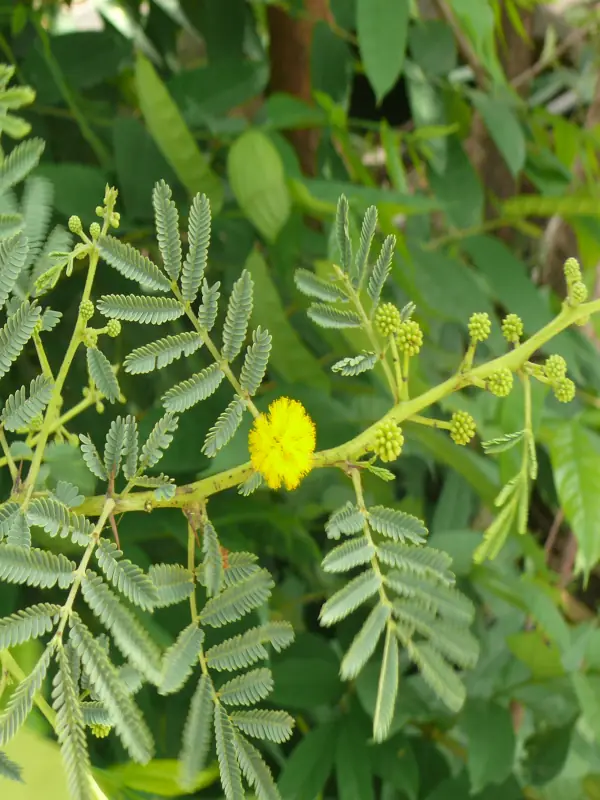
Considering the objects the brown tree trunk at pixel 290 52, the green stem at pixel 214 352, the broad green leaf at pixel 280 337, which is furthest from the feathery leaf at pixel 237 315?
the brown tree trunk at pixel 290 52

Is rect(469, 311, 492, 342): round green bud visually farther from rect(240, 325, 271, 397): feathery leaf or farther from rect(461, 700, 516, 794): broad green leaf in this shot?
rect(461, 700, 516, 794): broad green leaf

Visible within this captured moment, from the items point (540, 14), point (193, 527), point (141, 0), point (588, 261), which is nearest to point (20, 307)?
point (193, 527)

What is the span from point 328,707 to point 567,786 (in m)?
0.18

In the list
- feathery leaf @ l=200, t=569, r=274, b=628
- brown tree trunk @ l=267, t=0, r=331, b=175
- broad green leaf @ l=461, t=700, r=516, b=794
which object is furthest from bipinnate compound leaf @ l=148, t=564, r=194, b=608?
brown tree trunk @ l=267, t=0, r=331, b=175

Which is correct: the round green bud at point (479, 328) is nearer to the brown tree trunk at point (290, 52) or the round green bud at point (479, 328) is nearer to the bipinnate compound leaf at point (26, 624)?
the bipinnate compound leaf at point (26, 624)

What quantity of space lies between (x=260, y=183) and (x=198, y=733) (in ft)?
0.81

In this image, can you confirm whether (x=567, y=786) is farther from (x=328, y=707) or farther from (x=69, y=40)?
(x=69, y=40)

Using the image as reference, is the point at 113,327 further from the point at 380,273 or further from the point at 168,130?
the point at 168,130

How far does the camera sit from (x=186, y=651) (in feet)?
0.55

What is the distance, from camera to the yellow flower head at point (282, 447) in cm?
16

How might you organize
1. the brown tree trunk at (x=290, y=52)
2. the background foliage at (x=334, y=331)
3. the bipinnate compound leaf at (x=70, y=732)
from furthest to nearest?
the brown tree trunk at (x=290, y=52) → the background foliage at (x=334, y=331) → the bipinnate compound leaf at (x=70, y=732)

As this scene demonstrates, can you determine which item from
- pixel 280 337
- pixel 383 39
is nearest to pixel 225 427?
pixel 280 337

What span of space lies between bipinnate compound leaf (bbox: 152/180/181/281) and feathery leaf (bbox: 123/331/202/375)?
1 cm

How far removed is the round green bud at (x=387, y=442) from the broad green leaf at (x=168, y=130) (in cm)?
21
